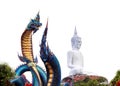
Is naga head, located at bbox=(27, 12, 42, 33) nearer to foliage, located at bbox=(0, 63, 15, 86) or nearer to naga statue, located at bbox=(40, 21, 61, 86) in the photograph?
naga statue, located at bbox=(40, 21, 61, 86)

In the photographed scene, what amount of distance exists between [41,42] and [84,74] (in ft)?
178

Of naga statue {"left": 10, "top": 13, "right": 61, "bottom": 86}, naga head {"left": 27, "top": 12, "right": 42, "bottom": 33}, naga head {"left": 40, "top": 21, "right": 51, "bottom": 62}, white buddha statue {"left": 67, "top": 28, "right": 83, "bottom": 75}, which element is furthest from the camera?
white buddha statue {"left": 67, "top": 28, "right": 83, "bottom": 75}

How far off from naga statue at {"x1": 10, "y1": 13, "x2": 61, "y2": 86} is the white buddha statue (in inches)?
2008

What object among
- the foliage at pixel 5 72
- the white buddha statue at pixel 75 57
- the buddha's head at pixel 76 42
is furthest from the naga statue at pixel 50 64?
the buddha's head at pixel 76 42

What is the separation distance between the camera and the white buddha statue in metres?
90.1

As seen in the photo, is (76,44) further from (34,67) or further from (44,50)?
(44,50)

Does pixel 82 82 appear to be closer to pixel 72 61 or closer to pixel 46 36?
pixel 72 61

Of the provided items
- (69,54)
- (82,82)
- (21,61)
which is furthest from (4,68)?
(69,54)

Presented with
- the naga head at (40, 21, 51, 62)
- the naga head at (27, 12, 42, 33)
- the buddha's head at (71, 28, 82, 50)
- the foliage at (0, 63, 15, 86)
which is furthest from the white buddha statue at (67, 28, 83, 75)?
the naga head at (40, 21, 51, 62)

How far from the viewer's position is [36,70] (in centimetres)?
3834

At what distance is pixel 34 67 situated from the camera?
38312 millimetres

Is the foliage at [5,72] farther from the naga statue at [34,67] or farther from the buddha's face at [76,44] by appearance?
the buddha's face at [76,44]

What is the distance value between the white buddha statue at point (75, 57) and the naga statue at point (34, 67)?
5100 centimetres

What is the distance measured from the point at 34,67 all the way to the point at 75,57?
5227 cm
